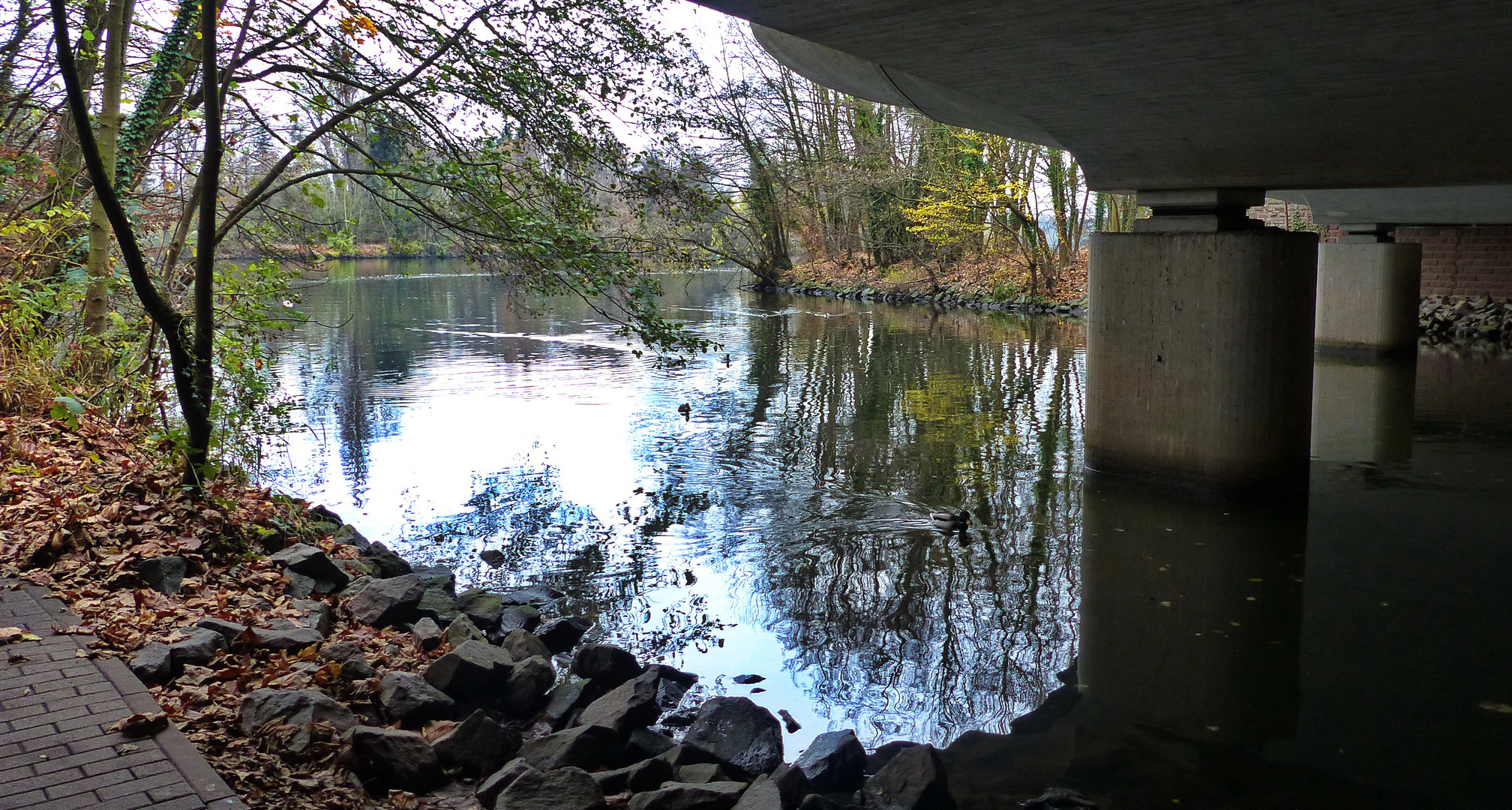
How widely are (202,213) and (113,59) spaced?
2.46 m

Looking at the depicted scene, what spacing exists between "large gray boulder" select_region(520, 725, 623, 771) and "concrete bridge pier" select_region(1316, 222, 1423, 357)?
18882mm

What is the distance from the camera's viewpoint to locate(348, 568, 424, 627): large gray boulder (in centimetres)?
648

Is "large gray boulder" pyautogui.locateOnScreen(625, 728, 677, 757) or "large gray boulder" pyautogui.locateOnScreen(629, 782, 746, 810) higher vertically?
"large gray boulder" pyautogui.locateOnScreen(629, 782, 746, 810)

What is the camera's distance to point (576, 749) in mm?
4836

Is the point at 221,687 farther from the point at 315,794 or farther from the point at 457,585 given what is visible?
the point at 457,585

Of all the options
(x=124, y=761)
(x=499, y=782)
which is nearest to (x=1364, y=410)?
(x=499, y=782)

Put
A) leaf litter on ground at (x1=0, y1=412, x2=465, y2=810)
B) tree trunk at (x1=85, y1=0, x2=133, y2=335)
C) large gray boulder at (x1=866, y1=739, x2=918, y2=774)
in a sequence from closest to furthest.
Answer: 1. leaf litter on ground at (x1=0, y1=412, x2=465, y2=810)
2. large gray boulder at (x1=866, y1=739, x2=918, y2=774)
3. tree trunk at (x1=85, y1=0, x2=133, y2=335)

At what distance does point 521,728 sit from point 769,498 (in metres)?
4.82

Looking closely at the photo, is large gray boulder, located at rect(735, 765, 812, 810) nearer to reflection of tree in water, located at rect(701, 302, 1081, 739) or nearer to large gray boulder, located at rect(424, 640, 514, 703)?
reflection of tree in water, located at rect(701, 302, 1081, 739)

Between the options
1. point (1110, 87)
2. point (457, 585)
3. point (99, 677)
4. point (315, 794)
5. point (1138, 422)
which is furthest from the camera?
point (1138, 422)

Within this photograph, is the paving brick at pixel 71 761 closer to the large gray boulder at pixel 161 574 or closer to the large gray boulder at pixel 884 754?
the large gray boulder at pixel 161 574

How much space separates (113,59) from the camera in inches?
316

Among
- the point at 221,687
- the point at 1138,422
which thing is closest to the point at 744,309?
the point at 1138,422

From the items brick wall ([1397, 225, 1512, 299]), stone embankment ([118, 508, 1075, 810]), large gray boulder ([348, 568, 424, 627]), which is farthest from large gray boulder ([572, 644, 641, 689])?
brick wall ([1397, 225, 1512, 299])
